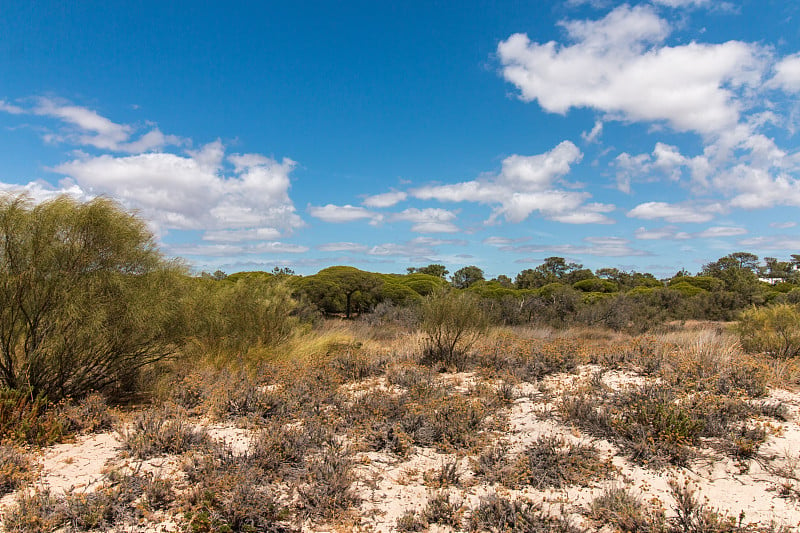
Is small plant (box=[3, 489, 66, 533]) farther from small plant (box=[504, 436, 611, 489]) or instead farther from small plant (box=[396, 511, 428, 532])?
small plant (box=[504, 436, 611, 489])

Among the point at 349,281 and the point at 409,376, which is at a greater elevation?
the point at 349,281

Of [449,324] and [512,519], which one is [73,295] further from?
[449,324]

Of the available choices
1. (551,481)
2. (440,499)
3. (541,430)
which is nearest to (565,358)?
(541,430)

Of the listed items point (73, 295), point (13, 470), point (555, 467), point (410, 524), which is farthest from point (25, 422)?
point (555, 467)

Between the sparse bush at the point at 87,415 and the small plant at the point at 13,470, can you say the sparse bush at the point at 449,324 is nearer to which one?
the sparse bush at the point at 87,415

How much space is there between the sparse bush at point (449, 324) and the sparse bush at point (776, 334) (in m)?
6.14

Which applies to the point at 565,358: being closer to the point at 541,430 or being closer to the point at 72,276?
the point at 541,430

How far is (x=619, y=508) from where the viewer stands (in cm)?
391

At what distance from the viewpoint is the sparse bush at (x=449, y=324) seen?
10.1 meters

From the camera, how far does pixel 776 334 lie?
32.3ft

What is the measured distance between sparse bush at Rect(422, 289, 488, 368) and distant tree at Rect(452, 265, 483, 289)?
23.5m

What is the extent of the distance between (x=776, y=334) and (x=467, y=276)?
26.0 meters

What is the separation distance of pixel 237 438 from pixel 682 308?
2081 centimetres

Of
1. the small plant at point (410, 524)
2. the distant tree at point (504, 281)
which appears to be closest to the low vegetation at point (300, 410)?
the small plant at point (410, 524)
